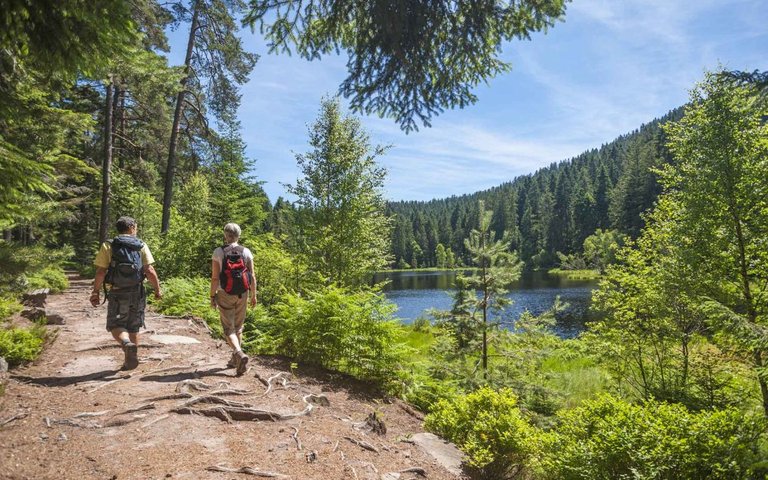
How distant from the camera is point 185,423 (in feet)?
13.0

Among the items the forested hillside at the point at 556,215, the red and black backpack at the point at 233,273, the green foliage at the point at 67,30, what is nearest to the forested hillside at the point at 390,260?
the green foliage at the point at 67,30

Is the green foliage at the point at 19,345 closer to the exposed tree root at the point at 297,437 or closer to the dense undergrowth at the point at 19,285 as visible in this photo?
the dense undergrowth at the point at 19,285

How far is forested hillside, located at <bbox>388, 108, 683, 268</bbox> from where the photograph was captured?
74.6 m

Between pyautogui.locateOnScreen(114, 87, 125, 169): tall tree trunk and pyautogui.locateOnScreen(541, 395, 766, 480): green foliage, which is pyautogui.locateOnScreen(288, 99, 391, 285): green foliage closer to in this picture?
pyautogui.locateOnScreen(541, 395, 766, 480): green foliage

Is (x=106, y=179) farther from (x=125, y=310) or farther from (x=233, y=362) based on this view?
(x=233, y=362)

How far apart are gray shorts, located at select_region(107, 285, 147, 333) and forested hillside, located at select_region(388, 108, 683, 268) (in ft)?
228

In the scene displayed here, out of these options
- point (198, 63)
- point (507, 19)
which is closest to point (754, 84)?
point (507, 19)

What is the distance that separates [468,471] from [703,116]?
1136cm

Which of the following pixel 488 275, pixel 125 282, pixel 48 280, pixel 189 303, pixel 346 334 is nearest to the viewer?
pixel 125 282

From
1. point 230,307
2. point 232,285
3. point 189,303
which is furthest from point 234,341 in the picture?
point 189,303

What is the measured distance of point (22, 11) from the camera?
2457mm

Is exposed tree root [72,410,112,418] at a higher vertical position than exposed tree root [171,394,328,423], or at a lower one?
higher

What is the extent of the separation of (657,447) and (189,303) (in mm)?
10256

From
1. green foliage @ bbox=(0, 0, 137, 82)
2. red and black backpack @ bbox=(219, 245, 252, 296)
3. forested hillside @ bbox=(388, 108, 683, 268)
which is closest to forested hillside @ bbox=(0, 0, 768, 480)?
green foliage @ bbox=(0, 0, 137, 82)
